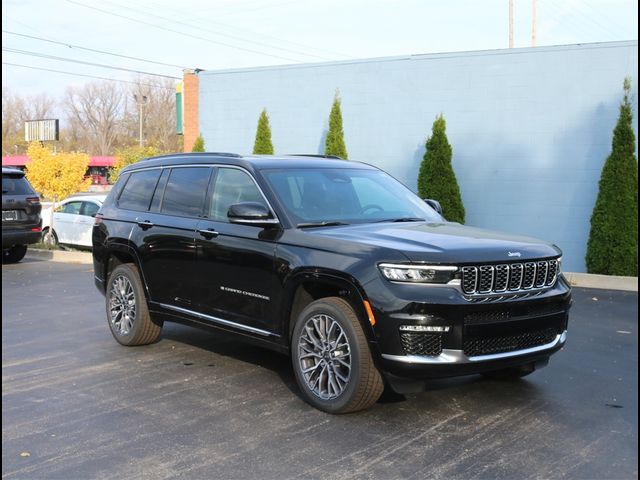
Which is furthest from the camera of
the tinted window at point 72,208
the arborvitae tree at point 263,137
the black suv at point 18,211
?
the tinted window at point 72,208

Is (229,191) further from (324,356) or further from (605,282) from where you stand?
(605,282)

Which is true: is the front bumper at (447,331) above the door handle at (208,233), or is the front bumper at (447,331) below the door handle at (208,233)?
below

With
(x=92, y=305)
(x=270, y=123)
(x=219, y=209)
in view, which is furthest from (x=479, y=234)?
(x=270, y=123)

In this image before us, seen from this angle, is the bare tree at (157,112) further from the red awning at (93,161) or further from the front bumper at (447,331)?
the front bumper at (447,331)

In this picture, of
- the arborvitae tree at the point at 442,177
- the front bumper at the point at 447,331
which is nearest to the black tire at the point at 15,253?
→ the arborvitae tree at the point at 442,177

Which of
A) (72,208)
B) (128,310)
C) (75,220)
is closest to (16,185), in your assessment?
(75,220)

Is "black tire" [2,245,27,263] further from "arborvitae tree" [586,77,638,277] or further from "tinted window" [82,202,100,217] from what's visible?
"arborvitae tree" [586,77,638,277]

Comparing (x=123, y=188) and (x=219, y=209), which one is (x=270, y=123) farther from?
(x=219, y=209)

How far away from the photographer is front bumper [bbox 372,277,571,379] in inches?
201

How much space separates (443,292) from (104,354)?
3837 millimetres

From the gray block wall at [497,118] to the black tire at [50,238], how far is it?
6.42 m

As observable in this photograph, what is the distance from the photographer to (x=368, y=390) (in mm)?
5344

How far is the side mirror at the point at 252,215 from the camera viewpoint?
604 cm

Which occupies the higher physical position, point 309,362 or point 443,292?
point 443,292
